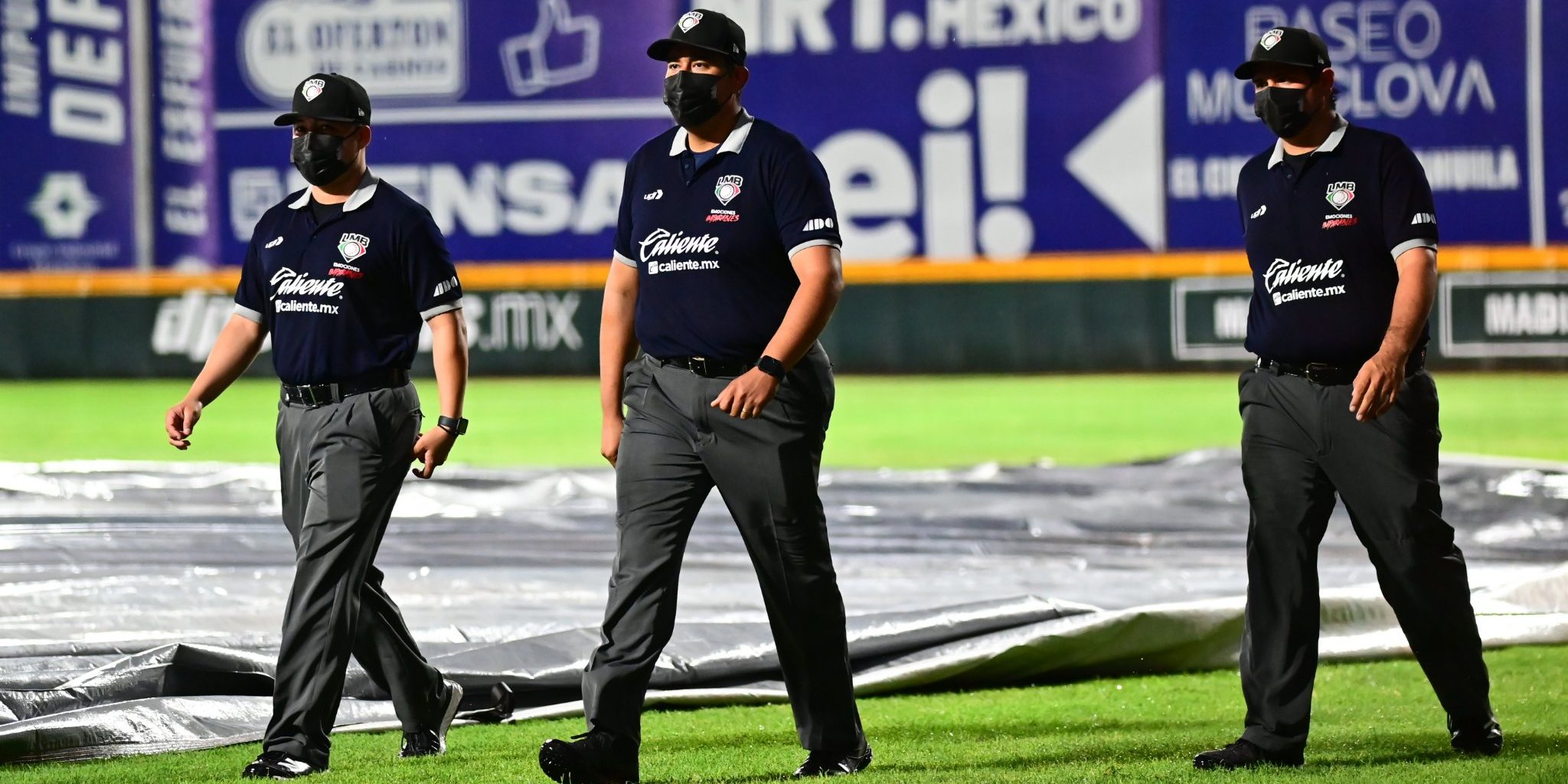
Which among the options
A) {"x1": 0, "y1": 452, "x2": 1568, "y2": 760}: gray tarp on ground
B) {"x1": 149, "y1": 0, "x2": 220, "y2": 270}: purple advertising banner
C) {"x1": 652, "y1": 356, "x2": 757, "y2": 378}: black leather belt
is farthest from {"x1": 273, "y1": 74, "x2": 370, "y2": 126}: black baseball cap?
{"x1": 149, "y1": 0, "x2": 220, "y2": 270}: purple advertising banner

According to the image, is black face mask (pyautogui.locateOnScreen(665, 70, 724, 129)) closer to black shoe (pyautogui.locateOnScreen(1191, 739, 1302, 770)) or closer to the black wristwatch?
the black wristwatch

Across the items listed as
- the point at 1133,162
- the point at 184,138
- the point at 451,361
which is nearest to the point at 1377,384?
the point at 451,361

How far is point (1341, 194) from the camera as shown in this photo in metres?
3.65

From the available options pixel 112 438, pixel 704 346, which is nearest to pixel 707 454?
pixel 704 346

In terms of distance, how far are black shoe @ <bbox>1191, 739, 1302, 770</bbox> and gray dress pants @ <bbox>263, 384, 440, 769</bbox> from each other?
1.70 meters

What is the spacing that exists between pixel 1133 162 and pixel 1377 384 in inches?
237

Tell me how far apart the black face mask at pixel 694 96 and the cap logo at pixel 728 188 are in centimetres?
14

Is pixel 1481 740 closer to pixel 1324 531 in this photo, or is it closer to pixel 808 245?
pixel 1324 531

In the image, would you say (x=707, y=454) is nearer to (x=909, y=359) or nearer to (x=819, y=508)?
(x=819, y=508)

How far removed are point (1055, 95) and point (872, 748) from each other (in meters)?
5.97

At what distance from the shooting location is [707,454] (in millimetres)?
3516

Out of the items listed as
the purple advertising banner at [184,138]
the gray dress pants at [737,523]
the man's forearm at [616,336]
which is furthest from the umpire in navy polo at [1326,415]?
the purple advertising banner at [184,138]

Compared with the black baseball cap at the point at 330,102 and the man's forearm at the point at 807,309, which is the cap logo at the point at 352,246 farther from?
the man's forearm at the point at 807,309

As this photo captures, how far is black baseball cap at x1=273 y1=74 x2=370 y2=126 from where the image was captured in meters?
3.81
